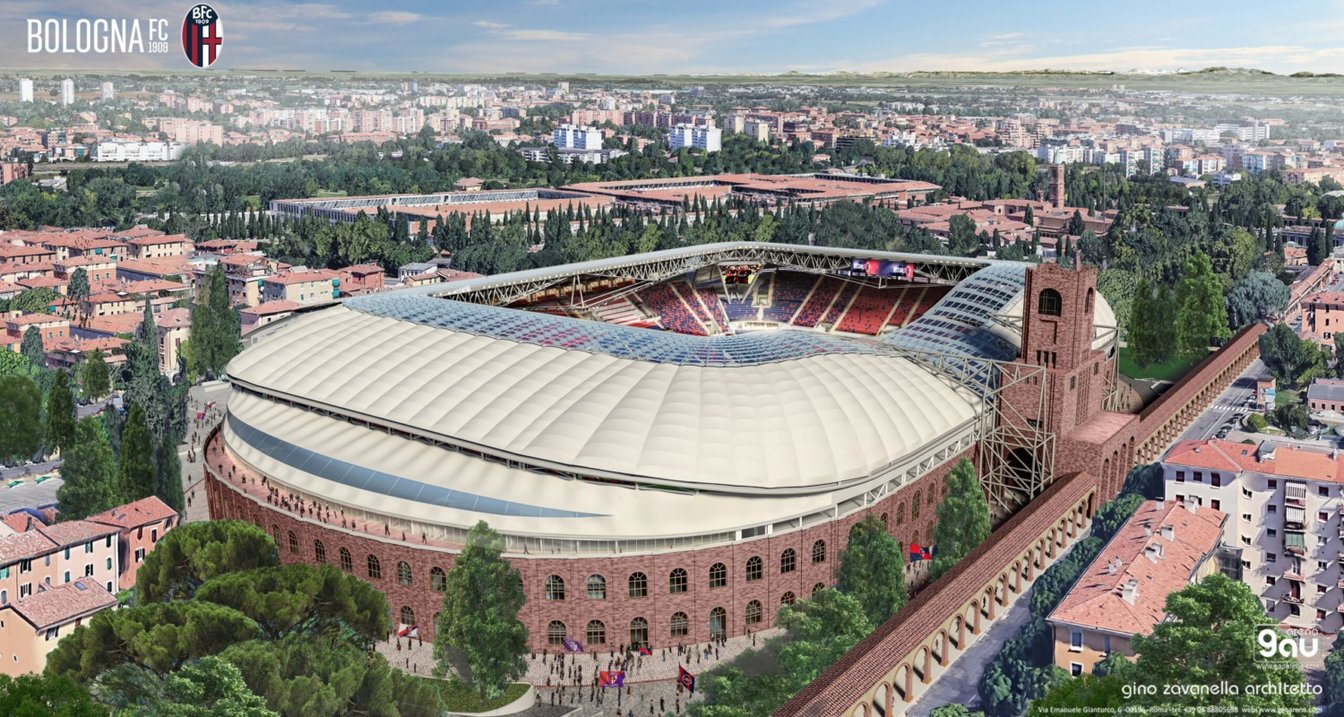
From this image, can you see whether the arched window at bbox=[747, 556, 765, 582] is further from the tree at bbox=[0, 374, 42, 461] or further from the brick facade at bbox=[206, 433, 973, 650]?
the tree at bbox=[0, 374, 42, 461]

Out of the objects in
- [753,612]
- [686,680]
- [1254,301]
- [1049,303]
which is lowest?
[686,680]

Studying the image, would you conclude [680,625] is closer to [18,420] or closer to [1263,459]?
[1263,459]

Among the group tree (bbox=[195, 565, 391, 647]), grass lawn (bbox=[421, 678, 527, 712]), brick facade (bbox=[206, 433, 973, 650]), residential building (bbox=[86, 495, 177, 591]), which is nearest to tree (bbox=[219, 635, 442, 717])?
tree (bbox=[195, 565, 391, 647])

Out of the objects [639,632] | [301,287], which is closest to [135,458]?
[639,632]

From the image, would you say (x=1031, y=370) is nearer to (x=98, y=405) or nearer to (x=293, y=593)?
(x=293, y=593)

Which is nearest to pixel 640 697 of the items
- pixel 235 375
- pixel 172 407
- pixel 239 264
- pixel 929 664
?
pixel 929 664

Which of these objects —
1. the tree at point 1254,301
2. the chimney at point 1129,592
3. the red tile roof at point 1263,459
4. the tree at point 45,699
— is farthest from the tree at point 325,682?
the tree at point 1254,301

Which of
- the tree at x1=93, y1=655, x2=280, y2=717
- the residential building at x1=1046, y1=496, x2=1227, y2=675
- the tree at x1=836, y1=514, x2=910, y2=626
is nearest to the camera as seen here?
the tree at x1=93, y1=655, x2=280, y2=717
